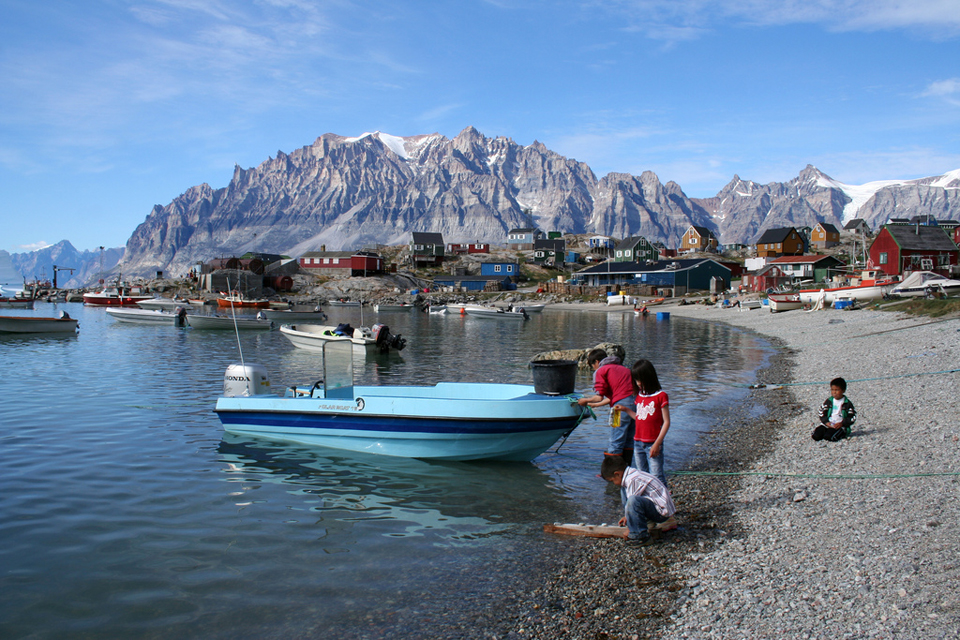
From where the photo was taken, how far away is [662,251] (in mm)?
154375

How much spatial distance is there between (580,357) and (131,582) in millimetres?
22708

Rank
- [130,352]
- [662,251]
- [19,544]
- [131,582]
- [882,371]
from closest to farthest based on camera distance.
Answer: [131,582] → [19,544] → [882,371] → [130,352] → [662,251]

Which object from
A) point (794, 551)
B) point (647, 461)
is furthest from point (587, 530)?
point (794, 551)

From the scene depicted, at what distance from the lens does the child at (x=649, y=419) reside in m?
8.58

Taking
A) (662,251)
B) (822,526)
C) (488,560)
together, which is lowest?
(488,560)

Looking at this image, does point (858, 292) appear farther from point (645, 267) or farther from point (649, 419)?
point (645, 267)

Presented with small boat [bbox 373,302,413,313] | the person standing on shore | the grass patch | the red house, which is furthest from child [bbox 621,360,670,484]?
small boat [bbox 373,302,413,313]

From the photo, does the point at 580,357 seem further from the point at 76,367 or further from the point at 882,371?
→ the point at 76,367

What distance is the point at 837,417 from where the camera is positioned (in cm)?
1277

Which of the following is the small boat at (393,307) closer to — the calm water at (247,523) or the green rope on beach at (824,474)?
the calm water at (247,523)

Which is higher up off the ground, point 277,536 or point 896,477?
point 896,477

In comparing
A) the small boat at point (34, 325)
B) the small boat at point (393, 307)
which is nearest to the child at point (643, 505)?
the small boat at point (34, 325)

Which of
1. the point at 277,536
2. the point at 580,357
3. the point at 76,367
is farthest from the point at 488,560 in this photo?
the point at 76,367

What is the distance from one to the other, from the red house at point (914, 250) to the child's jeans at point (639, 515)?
73.2 metres
